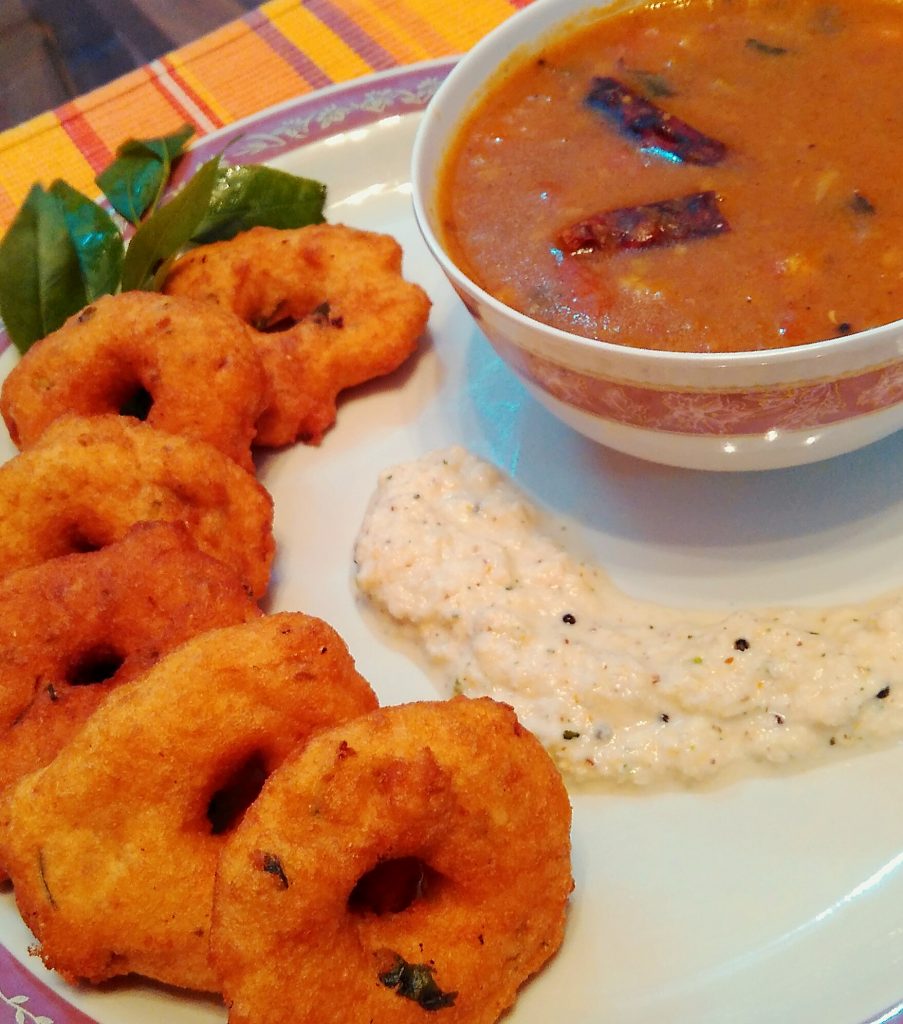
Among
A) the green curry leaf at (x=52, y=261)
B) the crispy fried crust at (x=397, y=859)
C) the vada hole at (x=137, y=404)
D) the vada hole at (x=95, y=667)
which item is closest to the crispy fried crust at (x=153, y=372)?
the vada hole at (x=137, y=404)

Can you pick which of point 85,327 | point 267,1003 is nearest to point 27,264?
point 85,327

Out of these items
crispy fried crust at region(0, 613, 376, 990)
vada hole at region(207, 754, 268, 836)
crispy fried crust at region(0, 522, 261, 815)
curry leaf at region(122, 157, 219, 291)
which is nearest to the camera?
crispy fried crust at region(0, 613, 376, 990)

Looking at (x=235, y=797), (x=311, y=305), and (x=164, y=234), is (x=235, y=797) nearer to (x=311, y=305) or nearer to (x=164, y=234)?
(x=311, y=305)

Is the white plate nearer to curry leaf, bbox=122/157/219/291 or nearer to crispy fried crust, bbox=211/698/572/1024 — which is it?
crispy fried crust, bbox=211/698/572/1024

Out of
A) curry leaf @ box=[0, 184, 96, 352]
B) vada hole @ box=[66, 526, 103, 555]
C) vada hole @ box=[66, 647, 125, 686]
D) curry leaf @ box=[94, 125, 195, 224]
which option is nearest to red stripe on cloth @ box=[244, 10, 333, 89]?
curry leaf @ box=[94, 125, 195, 224]

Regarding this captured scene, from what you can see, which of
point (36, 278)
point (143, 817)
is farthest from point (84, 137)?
point (143, 817)

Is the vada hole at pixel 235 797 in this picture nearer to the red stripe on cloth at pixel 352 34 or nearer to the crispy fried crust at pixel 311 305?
the crispy fried crust at pixel 311 305
